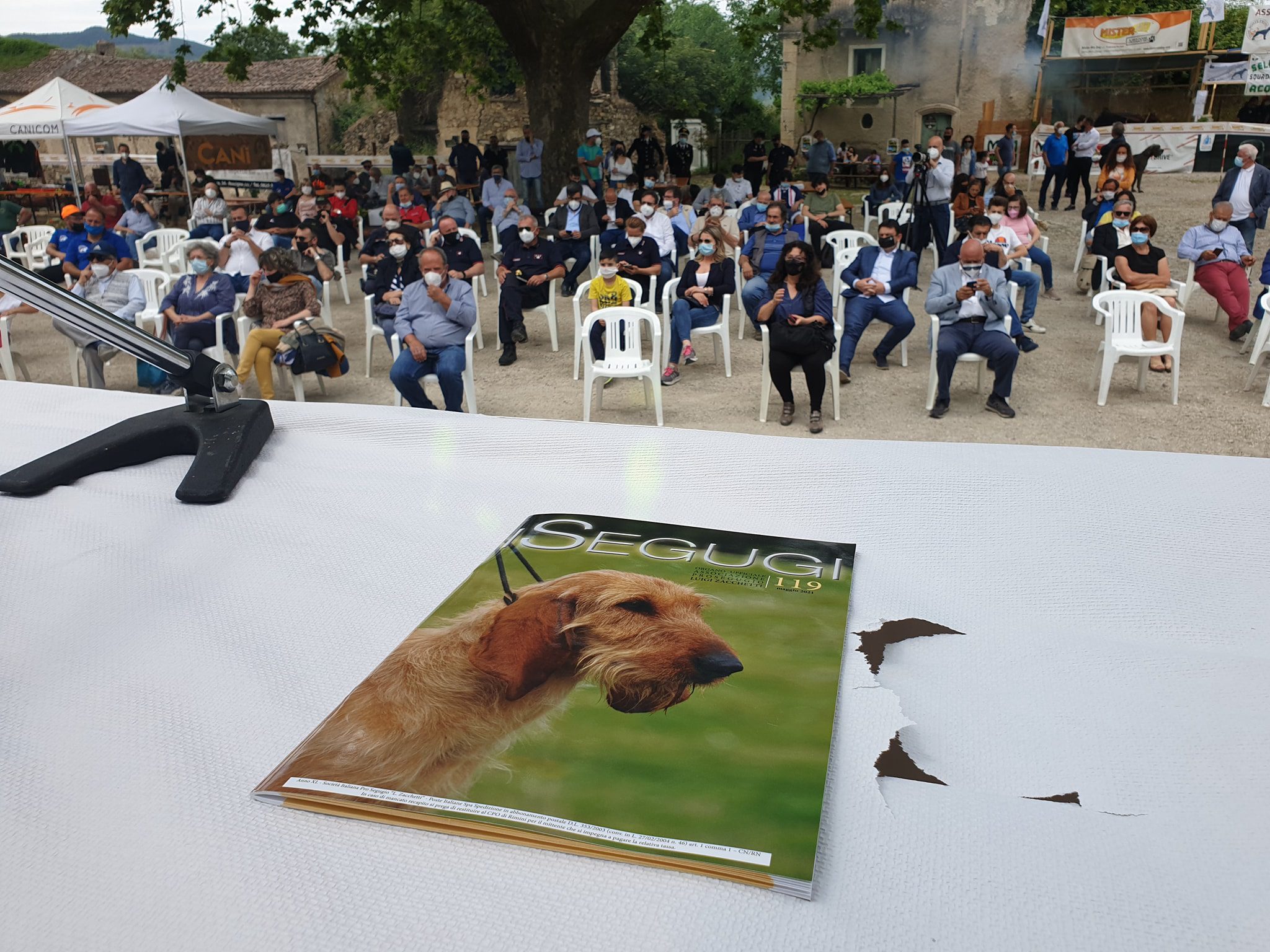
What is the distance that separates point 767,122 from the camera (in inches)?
1211

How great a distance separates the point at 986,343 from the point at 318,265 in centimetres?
564

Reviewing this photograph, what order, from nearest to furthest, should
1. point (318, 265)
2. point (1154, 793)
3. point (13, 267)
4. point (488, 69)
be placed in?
point (1154, 793) < point (13, 267) < point (318, 265) < point (488, 69)

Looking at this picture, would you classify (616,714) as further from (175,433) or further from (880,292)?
(880,292)

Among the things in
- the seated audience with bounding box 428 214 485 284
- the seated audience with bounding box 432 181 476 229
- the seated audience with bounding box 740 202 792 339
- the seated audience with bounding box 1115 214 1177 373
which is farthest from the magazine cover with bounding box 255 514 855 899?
the seated audience with bounding box 432 181 476 229

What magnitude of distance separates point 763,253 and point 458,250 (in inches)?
109

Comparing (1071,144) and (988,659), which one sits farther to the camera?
(1071,144)

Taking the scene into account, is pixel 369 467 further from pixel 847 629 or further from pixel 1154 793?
pixel 1154 793

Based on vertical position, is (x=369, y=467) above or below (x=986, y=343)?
above

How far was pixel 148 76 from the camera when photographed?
35.0 m

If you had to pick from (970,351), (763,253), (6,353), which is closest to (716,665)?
(970,351)

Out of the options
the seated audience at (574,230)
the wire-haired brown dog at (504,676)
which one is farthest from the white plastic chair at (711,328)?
the wire-haired brown dog at (504,676)

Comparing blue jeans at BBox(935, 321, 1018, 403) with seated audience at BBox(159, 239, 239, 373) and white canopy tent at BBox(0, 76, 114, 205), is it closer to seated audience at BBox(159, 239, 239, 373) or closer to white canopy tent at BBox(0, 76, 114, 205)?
seated audience at BBox(159, 239, 239, 373)

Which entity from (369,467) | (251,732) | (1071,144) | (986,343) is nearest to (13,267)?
(369,467)

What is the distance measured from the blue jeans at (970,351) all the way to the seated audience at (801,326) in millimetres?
818
